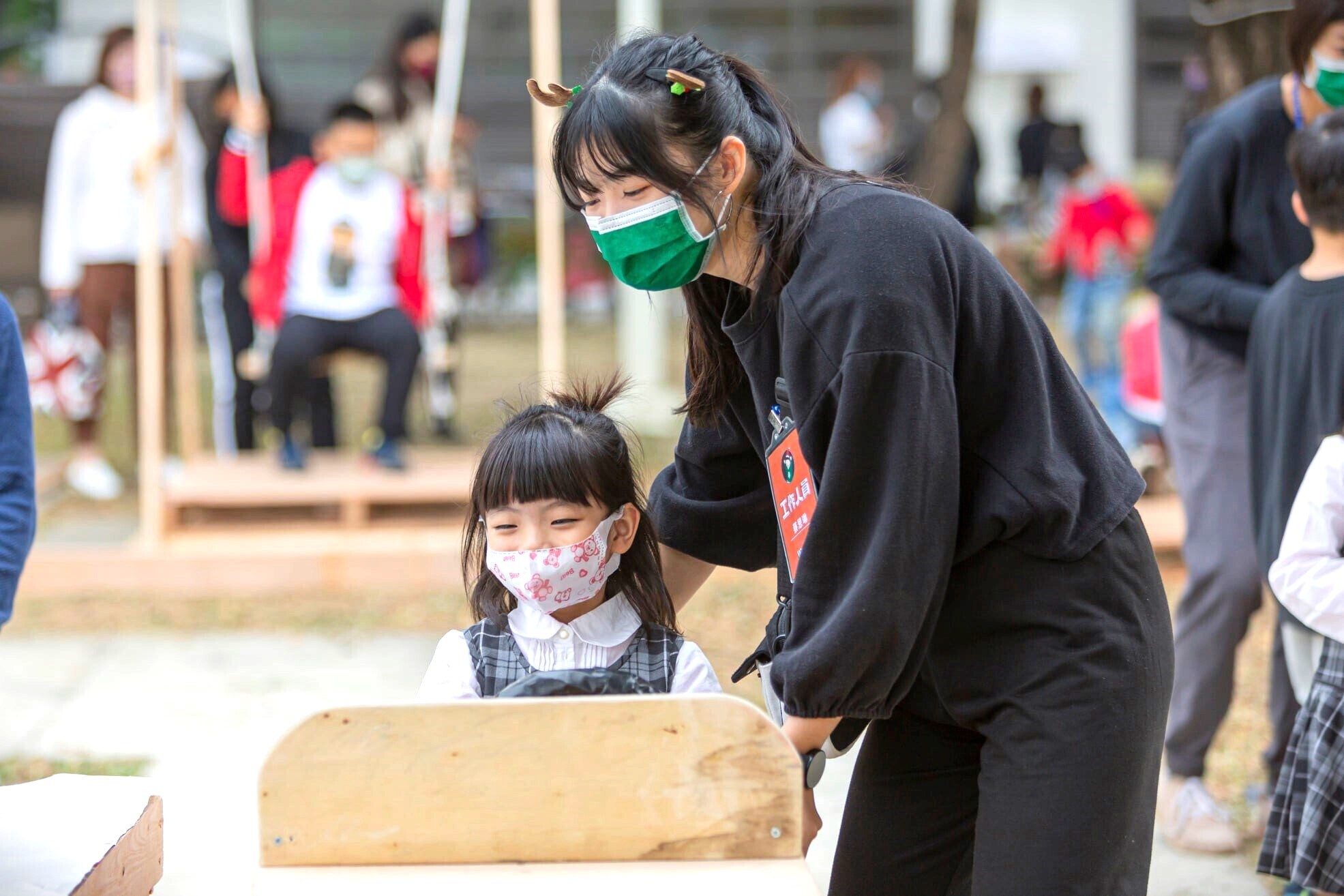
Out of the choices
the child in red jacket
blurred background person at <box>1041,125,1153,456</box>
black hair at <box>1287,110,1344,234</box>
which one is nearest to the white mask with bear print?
black hair at <box>1287,110,1344,234</box>

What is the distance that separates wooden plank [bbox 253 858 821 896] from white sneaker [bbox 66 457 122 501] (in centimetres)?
608

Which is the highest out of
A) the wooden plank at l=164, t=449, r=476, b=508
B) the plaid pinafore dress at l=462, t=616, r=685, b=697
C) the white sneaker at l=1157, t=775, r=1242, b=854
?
the plaid pinafore dress at l=462, t=616, r=685, b=697

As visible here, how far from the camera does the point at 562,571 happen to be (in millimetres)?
2186

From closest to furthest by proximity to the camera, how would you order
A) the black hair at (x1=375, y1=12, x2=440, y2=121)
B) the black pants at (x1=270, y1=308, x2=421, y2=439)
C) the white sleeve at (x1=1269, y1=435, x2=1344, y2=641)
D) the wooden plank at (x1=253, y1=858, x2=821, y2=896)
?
the wooden plank at (x1=253, y1=858, x2=821, y2=896), the white sleeve at (x1=1269, y1=435, x2=1344, y2=641), the black pants at (x1=270, y1=308, x2=421, y2=439), the black hair at (x1=375, y1=12, x2=440, y2=121)

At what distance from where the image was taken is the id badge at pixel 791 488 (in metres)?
1.84

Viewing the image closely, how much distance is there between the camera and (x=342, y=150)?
6.48 m

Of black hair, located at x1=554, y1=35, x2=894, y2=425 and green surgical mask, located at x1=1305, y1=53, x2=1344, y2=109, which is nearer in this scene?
black hair, located at x1=554, y1=35, x2=894, y2=425

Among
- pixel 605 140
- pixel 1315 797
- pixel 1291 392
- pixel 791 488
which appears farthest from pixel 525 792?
pixel 1291 392

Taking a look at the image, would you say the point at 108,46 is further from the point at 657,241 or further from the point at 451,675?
the point at 657,241

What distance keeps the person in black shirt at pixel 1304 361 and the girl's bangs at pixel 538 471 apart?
4.53 feet

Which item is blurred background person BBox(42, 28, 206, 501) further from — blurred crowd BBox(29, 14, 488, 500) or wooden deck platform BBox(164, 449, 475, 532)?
wooden deck platform BBox(164, 449, 475, 532)

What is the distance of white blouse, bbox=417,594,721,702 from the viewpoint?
219 cm

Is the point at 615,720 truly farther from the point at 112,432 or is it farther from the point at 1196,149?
the point at 112,432

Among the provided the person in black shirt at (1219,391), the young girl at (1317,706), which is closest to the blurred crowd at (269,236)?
the person in black shirt at (1219,391)
